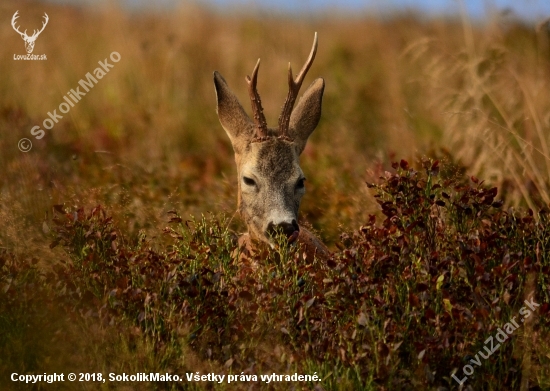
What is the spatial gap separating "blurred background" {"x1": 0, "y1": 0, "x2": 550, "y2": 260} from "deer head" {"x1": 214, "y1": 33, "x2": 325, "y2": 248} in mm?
613

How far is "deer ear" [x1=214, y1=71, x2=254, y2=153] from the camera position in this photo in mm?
7227

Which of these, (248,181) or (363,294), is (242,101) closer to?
(248,181)

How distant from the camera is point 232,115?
23.9 feet

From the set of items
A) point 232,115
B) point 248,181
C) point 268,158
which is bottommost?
point 248,181

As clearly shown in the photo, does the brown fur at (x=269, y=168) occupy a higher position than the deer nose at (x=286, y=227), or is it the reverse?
the brown fur at (x=269, y=168)

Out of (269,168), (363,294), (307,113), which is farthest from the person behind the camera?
(307,113)

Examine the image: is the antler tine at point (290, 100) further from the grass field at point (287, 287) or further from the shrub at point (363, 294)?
the shrub at point (363, 294)

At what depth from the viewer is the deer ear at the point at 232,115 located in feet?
23.7

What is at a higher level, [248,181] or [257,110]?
[257,110]

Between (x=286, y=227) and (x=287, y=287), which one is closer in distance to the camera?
(x=287, y=287)

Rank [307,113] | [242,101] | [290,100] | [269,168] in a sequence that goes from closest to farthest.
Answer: [269,168], [290,100], [307,113], [242,101]

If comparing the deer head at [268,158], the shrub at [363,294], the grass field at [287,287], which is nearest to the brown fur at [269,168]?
the deer head at [268,158]

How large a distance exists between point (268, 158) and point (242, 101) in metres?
6.13

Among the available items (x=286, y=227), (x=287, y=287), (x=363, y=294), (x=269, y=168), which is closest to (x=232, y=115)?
(x=269, y=168)
